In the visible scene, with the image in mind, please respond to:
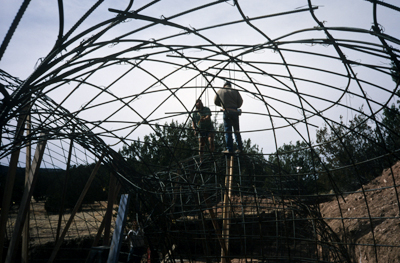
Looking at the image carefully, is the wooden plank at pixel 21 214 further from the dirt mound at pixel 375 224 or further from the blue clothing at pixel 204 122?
the dirt mound at pixel 375 224

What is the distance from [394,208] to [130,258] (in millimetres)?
5795

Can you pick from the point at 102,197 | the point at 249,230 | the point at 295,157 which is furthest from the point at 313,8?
the point at 295,157

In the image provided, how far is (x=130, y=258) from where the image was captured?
4.33 meters

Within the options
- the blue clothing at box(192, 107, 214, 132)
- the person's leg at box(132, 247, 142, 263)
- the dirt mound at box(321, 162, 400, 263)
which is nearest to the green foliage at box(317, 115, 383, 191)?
the dirt mound at box(321, 162, 400, 263)

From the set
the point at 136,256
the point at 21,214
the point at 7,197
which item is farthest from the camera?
the point at 136,256

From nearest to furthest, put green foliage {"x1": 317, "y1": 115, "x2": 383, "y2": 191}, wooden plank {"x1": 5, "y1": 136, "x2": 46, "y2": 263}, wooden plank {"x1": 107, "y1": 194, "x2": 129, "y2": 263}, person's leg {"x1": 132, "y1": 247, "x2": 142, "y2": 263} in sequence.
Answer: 1. wooden plank {"x1": 107, "y1": 194, "x2": 129, "y2": 263}
2. wooden plank {"x1": 5, "y1": 136, "x2": 46, "y2": 263}
3. person's leg {"x1": 132, "y1": 247, "x2": 142, "y2": 263}
4. green foliage {"x1": 317, "y1": 115, "x2": 383, "y2": 191}

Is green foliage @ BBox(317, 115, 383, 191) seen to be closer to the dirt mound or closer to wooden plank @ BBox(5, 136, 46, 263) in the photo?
the dirt mound

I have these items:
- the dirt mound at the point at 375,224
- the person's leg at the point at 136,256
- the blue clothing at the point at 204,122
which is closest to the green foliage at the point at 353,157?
the dirt mound at the point at 375,224

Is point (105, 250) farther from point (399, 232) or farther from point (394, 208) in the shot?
point (394, 208)

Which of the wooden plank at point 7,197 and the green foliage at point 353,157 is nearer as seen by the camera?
the wooden plank at point 7,197

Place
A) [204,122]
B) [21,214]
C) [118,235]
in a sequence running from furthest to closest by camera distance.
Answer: [204,122], [21,214], [118,235]

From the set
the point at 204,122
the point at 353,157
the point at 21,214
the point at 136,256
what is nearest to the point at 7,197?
the point at 21,214

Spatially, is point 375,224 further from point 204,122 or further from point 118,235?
point 118,235

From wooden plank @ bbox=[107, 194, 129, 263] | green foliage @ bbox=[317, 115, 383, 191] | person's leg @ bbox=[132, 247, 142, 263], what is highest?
green foliage @ bbox=[317, 115, 383, 191]
